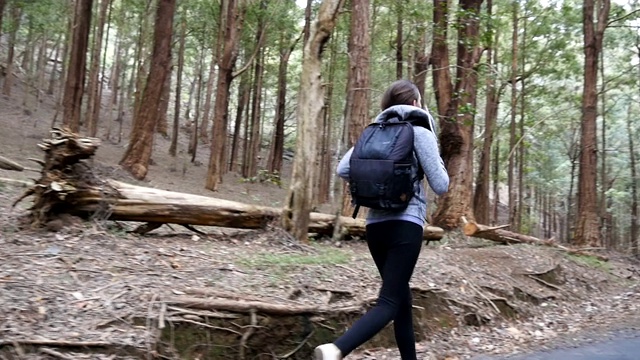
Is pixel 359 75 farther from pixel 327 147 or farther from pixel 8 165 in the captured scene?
pixel 327 147

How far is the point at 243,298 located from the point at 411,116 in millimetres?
2250

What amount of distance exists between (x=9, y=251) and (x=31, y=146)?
1629 centimetres

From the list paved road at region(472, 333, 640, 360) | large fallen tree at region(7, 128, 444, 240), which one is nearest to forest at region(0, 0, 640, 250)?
large fallen tree at region(7, 128, 444, 240)

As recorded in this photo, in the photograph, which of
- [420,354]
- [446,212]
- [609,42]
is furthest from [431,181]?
[609,42]

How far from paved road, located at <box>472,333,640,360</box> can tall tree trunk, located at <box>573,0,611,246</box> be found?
9307 millimetres

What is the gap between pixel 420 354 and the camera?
5.41 metres

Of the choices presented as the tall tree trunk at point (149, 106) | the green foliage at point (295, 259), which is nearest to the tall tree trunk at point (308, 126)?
the green foliage at point (295, 259)

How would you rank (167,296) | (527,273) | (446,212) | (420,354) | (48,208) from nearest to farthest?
(167,296) → (420,354) → (48,208) → (527,273) → (446,212)

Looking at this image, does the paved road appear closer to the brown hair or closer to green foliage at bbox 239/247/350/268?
green foliage at bbox 239/247/350/268

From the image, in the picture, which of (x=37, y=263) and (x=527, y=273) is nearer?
(x=37, y=263)

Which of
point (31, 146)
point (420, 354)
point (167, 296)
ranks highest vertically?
point (31, 146)

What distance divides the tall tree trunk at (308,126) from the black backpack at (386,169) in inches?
162

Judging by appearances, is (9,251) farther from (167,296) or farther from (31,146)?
(31,146)

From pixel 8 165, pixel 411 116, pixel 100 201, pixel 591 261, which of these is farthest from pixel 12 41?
pixel 411 116
